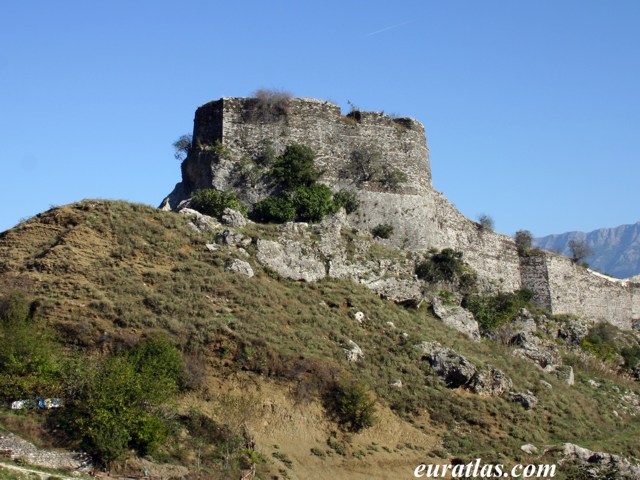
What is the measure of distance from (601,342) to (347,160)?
1537 centimetres

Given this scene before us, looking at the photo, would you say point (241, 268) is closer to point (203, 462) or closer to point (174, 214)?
point (174, 214)

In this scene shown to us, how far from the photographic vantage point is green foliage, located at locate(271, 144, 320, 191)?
4272 cm

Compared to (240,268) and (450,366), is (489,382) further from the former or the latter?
(240,268)

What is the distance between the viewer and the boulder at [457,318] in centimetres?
4003

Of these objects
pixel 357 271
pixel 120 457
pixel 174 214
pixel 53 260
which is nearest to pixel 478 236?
pixel 357 271

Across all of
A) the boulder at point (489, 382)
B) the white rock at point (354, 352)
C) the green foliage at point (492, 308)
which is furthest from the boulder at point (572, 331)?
the white rock at point (354, 352)

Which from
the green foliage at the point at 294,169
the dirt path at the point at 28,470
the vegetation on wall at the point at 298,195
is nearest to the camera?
the dirt path at the point at 28,470

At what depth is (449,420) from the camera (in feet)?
109

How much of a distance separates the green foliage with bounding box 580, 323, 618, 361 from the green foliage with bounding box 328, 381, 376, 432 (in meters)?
18.8

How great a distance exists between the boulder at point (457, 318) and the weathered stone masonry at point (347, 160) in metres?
4.50

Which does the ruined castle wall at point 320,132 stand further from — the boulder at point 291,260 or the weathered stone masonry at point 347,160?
the boulder at point 291,260

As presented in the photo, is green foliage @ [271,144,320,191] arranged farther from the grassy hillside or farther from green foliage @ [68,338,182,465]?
green foliage @ [68,338,182,465]

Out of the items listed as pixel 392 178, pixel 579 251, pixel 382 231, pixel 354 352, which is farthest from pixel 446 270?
pixel 579 251

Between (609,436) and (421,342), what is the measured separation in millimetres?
7876
